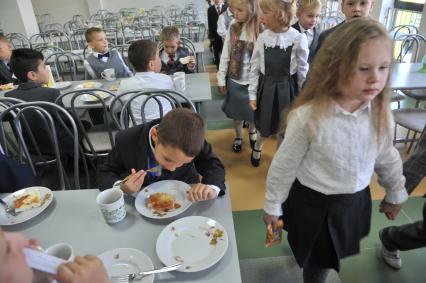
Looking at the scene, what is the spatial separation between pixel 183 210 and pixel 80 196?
0.39m

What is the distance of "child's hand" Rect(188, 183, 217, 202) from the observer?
103cm

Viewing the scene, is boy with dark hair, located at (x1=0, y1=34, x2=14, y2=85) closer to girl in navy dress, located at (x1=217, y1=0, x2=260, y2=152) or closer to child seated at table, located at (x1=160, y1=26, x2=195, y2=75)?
child seated at table, located at (x1=160, y1=26, x2=195, y2=75)

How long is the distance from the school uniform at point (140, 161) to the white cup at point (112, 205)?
19 cm

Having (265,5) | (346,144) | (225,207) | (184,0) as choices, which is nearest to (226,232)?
(225,207)

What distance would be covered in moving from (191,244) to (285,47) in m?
1.55

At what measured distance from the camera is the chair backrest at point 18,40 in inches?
211

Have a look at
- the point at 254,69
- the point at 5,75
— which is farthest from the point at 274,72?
the point at 5,75

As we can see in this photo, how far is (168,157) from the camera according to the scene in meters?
1.11

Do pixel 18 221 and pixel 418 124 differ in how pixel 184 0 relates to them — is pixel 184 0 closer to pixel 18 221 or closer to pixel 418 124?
pixel 418 124

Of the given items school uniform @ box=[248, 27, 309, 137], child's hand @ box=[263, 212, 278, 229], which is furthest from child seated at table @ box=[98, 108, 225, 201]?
school uniform @ box=[248, 27, 309, 137]

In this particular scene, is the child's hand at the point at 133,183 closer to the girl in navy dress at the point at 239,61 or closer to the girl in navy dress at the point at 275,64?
the girl in navy dress at the point at 275,64

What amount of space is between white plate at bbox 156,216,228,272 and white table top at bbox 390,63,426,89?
1.78 meters

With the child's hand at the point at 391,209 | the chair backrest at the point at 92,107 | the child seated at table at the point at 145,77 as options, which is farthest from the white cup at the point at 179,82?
the child's hand at the point at 391,209

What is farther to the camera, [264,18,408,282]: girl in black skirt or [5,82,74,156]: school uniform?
[5,82,74,156]: school uniform
